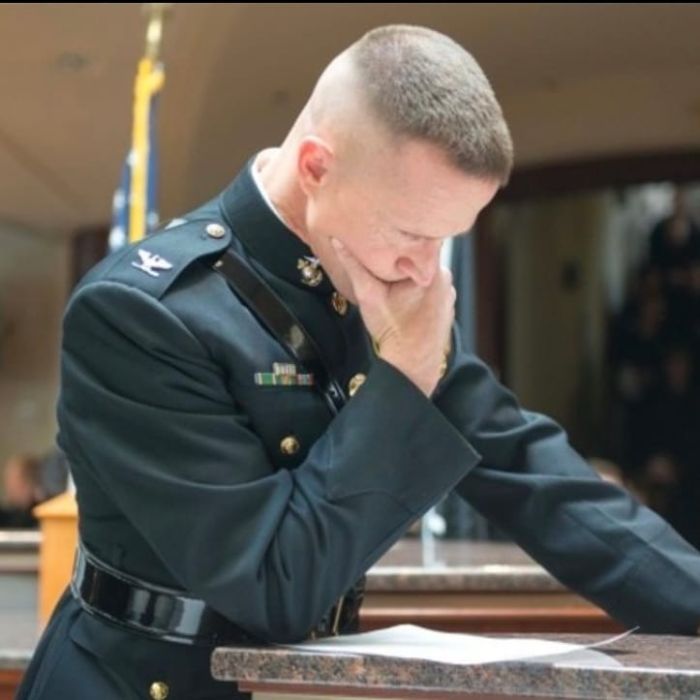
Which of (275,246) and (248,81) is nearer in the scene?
(275,246)

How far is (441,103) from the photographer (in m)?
0.96

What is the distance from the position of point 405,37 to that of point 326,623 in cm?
39

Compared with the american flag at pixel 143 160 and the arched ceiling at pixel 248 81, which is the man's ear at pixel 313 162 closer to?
the american flag at pixel 143 160

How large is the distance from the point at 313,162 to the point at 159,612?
31cm

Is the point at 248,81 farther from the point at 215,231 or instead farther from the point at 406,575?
the point at 215,231

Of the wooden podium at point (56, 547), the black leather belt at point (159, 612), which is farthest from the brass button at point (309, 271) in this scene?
the wooden podium at point (56, 547)

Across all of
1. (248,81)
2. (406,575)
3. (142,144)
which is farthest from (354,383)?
(248,81)

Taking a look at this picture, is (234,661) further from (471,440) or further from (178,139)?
(178,139)

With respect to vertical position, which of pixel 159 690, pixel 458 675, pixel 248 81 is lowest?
pixel 248 81

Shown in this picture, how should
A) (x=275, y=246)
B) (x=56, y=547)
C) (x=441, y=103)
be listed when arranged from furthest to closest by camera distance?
(x=56, y=547)
(x=275, y=246)
(x=441, y=103)

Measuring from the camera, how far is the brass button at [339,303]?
1.09 meters

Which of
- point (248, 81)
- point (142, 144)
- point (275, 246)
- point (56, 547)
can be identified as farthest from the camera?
point (248, 81)

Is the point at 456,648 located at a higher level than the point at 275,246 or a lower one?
lower

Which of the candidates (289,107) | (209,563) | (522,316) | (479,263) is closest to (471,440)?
(209,563)
